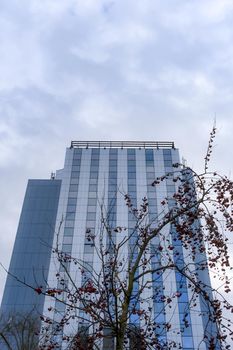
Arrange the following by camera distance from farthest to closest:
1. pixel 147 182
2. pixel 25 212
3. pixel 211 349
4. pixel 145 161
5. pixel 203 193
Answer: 1. pixel 25 212
2. pixel 145 161
3. pixel 147 182
4. pixel 203 193
5. pixel 211 349

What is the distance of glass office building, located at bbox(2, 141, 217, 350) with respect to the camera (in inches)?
2064

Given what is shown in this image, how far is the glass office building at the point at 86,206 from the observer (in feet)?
172

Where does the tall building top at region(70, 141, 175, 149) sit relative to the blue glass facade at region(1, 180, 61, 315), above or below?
above

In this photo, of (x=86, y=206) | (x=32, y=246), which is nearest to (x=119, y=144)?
(x=86, y=206)

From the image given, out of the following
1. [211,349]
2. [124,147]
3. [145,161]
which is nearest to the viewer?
[211,349]

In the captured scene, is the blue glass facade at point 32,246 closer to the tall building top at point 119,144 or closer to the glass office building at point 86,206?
the glass office building at point 86,206

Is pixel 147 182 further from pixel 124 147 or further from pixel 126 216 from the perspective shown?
pixel 124 147

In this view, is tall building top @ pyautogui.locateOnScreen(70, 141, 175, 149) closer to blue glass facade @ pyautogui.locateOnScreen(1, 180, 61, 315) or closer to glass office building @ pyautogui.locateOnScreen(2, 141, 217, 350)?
glass office building @ pyautogui.locateOnScreen(2, 141, 217, 350)

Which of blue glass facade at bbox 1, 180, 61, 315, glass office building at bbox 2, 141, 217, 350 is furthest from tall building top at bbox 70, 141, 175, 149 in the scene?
blue glass facade at bbox 1, 180, 61, 315

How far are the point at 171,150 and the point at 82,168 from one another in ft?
54.5

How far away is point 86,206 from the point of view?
57719mm

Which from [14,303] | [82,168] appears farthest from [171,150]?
[14,303]

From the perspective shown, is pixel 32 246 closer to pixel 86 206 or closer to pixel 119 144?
pixel 86 206

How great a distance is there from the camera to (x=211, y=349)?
6.48 metres
